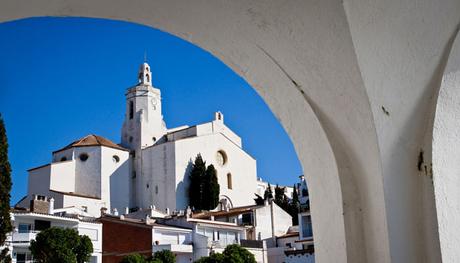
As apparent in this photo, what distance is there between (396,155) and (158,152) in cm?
5271

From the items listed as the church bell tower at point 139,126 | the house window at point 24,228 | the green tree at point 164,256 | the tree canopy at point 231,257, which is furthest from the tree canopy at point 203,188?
the house window at point 24,228

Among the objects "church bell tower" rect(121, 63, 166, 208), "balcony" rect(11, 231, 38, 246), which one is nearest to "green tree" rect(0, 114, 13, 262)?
"balcony" rect(11, 231, 38, 246)

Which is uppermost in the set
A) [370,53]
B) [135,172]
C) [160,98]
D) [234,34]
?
[160,98]

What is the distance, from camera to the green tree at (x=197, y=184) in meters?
51.5

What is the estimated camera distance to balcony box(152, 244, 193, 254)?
34.4m

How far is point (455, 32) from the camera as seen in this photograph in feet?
8.55

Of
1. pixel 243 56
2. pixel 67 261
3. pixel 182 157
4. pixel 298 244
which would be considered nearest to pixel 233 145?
pixel 182 157

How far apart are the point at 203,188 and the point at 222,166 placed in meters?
5.96

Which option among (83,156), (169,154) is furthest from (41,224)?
(169,154)

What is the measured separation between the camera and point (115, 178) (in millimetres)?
53812

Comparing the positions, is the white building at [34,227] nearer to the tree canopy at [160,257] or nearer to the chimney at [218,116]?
the tree canopy at [160,257]

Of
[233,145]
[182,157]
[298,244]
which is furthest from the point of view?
[233,145]

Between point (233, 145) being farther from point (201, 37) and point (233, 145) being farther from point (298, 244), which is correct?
point (201, 37)

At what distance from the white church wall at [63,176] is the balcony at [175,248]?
19.1 meters
